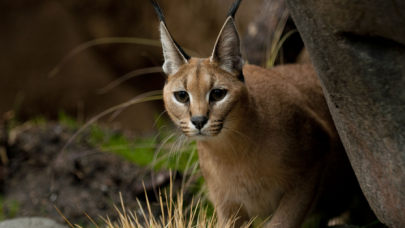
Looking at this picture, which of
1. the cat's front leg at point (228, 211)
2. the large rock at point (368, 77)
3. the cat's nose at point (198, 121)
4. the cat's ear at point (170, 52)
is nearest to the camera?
the large rock at point (368, 77)

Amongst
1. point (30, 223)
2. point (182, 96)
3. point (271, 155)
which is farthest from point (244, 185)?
point (30, 223)

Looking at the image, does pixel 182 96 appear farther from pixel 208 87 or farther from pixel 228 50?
pixel 228 50

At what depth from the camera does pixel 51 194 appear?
4.73 metres

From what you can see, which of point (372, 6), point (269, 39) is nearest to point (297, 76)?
point (269, 39)

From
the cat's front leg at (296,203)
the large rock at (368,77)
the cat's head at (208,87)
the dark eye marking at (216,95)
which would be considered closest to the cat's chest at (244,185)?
the cat's front leg at (296,203)

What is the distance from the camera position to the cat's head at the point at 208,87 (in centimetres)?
264

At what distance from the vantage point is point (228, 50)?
2.80 meters

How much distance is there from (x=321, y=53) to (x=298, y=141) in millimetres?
1049

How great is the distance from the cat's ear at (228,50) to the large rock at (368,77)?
0.59 metres

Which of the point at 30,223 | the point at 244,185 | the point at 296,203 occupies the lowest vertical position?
the point at 30,223

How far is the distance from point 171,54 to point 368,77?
1.37 meters

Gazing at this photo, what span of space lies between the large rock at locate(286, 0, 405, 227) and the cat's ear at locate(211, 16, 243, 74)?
1.92 feet

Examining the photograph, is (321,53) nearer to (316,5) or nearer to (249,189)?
(316,5)

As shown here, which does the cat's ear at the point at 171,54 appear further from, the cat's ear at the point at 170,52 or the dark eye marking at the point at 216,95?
the dark eye marking at the point at 216,95
